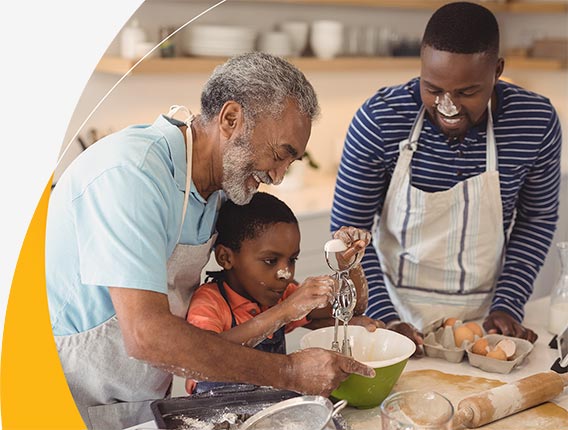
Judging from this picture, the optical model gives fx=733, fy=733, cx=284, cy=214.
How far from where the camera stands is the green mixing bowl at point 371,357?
0.89 meters

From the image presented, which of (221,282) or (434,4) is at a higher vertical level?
(434,4)

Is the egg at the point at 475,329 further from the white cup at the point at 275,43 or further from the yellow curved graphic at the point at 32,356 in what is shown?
the white cup at the point at 275,43

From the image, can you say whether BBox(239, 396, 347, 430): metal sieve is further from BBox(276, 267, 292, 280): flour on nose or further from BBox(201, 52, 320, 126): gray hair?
BBox(201, 52, 320, 126): gray hair

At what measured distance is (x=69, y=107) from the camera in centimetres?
78

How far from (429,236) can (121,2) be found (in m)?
0.69

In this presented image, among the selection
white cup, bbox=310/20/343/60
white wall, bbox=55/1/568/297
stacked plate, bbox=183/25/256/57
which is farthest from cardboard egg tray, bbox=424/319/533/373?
white cup, bbox=310/20/343/60

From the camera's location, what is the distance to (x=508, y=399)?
0.89 m

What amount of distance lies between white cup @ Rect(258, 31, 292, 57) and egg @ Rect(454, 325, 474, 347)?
50.6 inches

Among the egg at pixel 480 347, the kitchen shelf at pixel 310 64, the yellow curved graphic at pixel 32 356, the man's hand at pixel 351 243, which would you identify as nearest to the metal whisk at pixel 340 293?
the man's hand at pixel 351 243

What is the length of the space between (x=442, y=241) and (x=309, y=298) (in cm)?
42

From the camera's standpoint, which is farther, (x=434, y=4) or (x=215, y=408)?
(x=434, y=4)

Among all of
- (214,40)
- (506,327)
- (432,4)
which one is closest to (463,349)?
(506,327)

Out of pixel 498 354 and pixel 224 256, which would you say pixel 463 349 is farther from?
pixel 224 256

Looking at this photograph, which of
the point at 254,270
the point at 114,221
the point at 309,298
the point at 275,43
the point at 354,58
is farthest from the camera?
the point at 354,58
